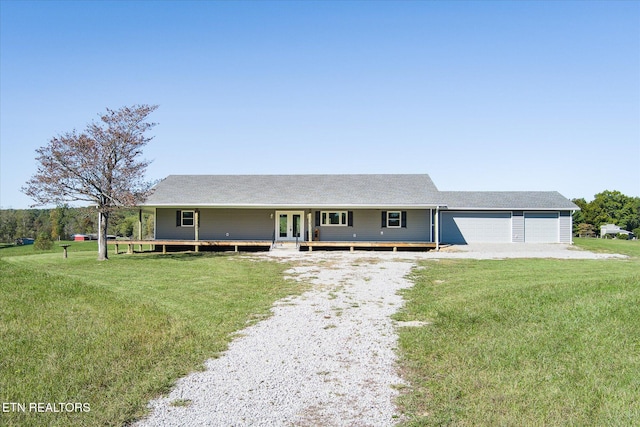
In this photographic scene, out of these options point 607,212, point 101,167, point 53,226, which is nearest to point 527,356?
point 101,167

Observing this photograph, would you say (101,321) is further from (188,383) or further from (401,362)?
(401,362)

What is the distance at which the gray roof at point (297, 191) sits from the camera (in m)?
23.6

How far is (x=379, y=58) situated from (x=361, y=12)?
2.63 metres

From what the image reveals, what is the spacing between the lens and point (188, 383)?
15.2ft

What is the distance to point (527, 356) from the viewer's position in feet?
17.5

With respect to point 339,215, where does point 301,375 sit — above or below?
below

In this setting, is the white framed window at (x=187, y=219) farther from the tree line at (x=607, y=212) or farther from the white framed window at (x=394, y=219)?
the tree line at (x=607, y=212)

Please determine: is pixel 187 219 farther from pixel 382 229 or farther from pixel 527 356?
pixel 527 356

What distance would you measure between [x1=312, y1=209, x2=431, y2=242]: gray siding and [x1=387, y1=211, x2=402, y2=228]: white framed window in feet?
0.78

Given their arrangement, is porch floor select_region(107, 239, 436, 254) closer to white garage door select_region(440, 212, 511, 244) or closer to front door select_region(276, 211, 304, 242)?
front door select_region(276, 211, 304, 242)

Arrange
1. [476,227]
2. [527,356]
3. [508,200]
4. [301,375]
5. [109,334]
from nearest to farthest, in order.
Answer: [301,375] < [527,356] < [109,334] < [476,227] < [508,200]

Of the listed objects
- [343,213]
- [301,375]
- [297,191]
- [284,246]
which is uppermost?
[297,191]

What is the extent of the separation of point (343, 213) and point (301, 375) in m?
20.2

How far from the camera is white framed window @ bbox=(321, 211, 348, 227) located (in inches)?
982
